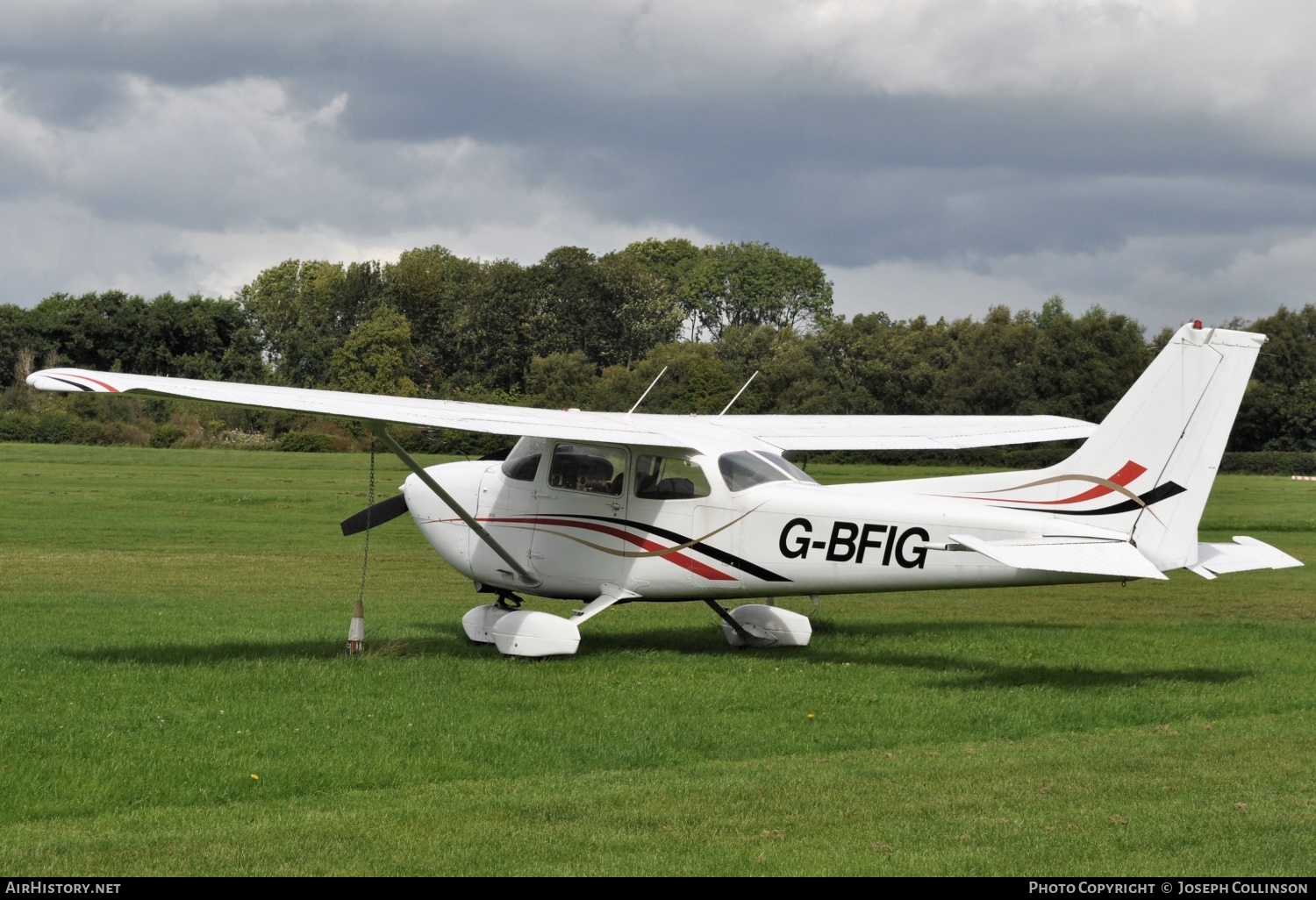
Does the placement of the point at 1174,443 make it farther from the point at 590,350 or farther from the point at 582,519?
the point at 590,350

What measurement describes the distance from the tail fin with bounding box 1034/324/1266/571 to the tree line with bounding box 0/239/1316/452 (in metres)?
30.5

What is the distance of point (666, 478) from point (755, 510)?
894 millimetres

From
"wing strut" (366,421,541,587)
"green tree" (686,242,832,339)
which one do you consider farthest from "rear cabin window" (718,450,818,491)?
"green tree" (686,242,832,339)

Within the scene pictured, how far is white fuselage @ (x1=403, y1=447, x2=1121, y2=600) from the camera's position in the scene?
10484 mm

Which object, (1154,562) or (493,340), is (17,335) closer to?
(493,340)

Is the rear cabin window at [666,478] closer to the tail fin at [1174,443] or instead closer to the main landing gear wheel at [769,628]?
the main landing gear wheel at [769,628]

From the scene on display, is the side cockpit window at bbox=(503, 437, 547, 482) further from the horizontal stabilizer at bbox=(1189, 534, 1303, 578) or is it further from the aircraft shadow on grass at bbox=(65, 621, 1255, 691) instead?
the horizontal stabilizer at bbox=(1189, 534, 1303, 578)

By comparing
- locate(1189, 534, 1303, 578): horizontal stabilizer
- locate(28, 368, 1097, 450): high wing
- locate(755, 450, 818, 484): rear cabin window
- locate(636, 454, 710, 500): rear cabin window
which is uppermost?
locate(28, 368, 1097, 450): high wing

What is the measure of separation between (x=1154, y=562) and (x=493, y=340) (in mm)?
63805

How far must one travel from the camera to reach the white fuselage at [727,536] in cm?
1048

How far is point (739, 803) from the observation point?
655cm

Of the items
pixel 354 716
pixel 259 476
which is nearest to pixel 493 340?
pixel 259 476

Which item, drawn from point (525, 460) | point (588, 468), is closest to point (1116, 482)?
point (588, 468)

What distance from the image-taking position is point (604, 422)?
12141mm
